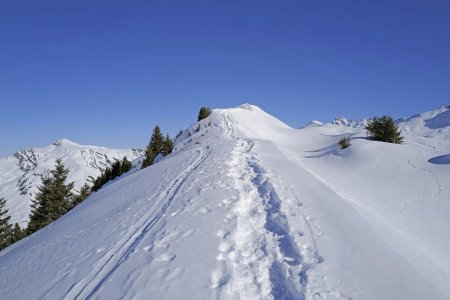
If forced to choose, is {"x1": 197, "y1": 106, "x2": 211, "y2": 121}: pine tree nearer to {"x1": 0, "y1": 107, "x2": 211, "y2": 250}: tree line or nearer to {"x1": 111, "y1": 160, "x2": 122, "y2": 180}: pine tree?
{"x1": 111, "y1": 160, "x2": 122, "y2": 180}: pine tree

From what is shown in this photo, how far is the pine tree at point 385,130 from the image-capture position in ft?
93.1

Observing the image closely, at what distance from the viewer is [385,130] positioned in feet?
95.0

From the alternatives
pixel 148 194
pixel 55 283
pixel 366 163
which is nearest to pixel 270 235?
pixel 55 283

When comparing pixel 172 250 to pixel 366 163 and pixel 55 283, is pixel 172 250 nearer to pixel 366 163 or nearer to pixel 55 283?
pixel 55 283

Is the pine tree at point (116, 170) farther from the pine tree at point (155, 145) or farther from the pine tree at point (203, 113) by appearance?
the pine tree at point (203, 113)

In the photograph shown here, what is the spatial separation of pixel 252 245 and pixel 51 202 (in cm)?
3357

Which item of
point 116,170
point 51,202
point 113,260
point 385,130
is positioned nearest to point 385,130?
point 385,130

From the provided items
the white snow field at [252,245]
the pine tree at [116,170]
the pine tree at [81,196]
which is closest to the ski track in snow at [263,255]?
the white snow field at [252,245]

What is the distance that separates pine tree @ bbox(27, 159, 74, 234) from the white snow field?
23316mm

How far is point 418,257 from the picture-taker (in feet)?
22.9

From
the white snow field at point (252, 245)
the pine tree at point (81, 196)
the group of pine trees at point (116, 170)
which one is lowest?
the pine tree at point (81, 196)

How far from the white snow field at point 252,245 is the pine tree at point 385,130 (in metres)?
14.2

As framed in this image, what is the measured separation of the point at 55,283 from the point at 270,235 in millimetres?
5140

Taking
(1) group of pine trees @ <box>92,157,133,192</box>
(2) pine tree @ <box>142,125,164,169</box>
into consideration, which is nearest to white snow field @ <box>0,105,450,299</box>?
(2) pine tree @ <box>142,125,164,169</box>
